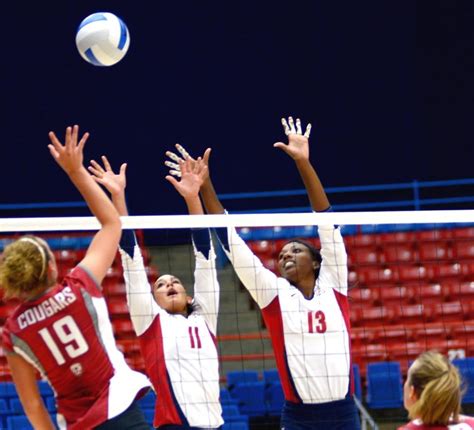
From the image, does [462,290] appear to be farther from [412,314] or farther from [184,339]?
[184,339]

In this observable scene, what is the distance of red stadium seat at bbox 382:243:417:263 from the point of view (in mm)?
14117

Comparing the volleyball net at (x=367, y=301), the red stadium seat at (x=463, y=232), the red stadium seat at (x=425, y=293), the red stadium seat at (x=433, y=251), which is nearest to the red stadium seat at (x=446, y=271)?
the volleyball net at (x=367, y=301)

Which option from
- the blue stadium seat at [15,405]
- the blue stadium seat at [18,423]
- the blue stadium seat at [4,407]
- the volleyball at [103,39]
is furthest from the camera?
the blue stadium seat at [15,405]

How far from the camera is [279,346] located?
648cm

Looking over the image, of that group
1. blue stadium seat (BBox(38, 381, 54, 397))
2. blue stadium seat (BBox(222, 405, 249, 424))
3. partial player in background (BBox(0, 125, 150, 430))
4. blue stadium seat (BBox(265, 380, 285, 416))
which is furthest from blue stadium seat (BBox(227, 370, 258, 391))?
partial player in background (BBox(0, 125, 150, 430))

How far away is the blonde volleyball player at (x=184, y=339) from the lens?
6598mm

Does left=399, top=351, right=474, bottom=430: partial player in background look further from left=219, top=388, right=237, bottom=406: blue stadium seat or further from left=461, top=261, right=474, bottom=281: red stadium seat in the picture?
left=461, top=261, right=474, bottom=281: red stadium seat

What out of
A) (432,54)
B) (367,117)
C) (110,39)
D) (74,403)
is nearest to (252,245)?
(367,117)

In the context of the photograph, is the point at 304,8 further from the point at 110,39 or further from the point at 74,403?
the point at 74,403

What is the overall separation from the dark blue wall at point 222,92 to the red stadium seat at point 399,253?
1.96 metres

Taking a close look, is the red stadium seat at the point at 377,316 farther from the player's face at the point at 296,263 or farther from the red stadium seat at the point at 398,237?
the player's face at the point at 296,263

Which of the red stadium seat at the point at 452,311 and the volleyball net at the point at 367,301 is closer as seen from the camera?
the volleyball net at the point at 367,301

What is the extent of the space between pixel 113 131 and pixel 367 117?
369 cm

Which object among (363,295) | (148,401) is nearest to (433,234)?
(363,295)
